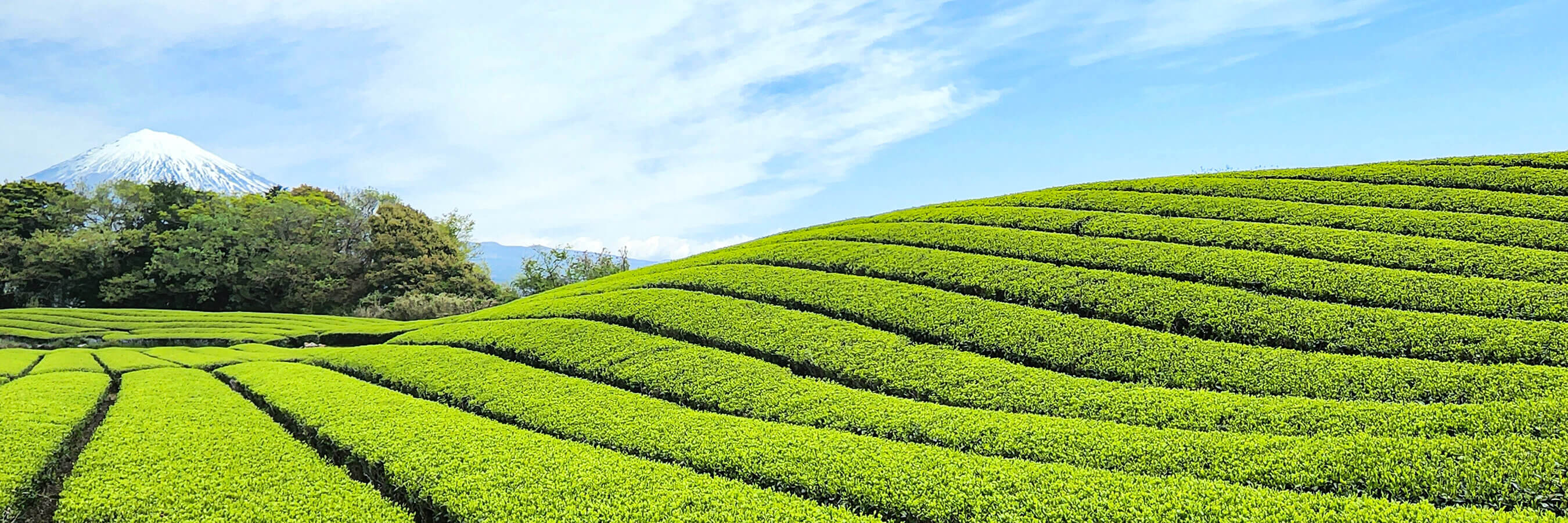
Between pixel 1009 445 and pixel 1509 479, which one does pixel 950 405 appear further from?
pixel 1509 479

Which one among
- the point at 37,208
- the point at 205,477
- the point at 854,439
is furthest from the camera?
the point at 37,208

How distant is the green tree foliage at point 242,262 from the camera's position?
138 feet

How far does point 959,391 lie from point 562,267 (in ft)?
124

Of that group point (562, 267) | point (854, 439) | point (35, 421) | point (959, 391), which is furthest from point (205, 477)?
point (562, 267)

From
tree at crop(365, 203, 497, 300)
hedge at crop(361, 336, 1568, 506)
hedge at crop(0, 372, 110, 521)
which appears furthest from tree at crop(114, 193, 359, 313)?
hedge at crop(361, 336, 1568, 506)

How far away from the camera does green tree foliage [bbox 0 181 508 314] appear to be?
4212 centimetres

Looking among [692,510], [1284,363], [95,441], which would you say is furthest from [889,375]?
[95,441]

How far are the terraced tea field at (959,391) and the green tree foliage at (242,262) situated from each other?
26794mm

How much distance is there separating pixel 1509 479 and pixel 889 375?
622cm

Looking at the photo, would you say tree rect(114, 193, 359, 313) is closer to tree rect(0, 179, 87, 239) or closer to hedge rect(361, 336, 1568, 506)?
tree rect(0, 179, 87, 239)

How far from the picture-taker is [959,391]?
9.74 meters

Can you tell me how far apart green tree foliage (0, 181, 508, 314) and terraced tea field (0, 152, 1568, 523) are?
26.8m

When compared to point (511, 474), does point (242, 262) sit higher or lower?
A: higher

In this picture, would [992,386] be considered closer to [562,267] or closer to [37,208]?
[562,267]
